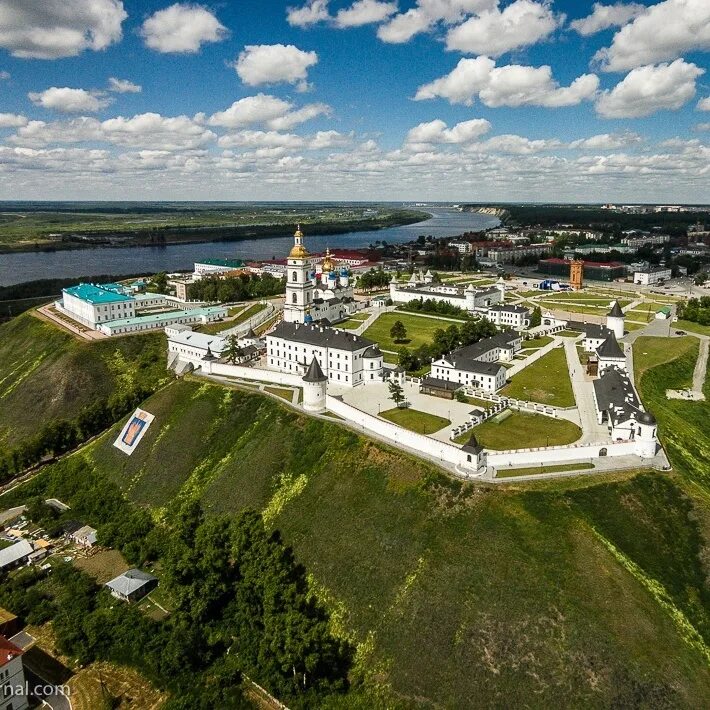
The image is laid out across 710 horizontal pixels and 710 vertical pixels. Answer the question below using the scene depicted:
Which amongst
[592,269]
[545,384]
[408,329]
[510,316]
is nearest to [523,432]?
[545,384]

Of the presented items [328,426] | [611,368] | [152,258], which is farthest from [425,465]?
[152,258]

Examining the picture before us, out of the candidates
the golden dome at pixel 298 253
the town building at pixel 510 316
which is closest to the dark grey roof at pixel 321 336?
the golden dome at pixel 298 253

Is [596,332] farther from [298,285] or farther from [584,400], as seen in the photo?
[298,285]

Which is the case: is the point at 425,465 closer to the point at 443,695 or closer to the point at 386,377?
the point at 443,695

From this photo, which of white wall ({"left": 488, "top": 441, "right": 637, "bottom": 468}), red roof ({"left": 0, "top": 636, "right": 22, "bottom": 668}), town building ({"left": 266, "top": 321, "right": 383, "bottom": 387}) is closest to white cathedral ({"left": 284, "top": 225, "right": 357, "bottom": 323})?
town building ({"left": 266, "top": 321, "right": 383, "bottom": 387})

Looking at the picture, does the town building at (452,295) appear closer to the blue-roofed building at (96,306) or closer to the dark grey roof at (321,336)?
the dark grey roof at (321,336)
